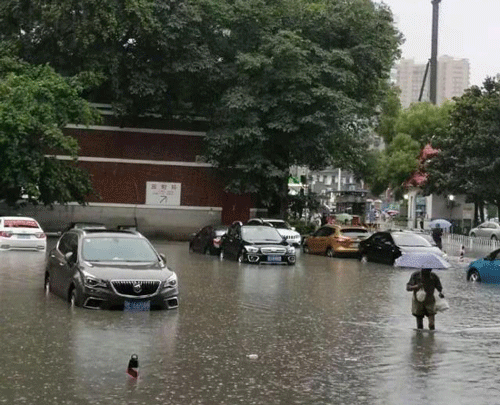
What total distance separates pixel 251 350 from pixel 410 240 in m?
22.6

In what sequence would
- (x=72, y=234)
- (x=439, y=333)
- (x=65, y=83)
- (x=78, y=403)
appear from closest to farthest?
(x=78, y=403)
(x=439, y=333)
(x=72, y=234)
(x=65, y=83)

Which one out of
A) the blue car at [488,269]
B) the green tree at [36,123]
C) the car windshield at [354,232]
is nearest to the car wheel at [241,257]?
the car windshield at [354,232]

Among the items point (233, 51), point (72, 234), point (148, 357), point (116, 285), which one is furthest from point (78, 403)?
point (233, 51)

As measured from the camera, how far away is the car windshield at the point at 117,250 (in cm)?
1703

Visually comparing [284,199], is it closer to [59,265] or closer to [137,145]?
[137,145]

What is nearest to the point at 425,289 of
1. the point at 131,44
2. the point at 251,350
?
the point at 251,350

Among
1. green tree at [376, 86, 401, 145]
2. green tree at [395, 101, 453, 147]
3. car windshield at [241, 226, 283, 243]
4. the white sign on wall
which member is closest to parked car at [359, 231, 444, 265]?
car windshield at [241, 226, 283, 243]

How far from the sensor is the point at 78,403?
28.9 ft

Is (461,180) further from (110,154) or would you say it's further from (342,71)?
→ (110,154)

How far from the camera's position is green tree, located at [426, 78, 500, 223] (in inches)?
1917

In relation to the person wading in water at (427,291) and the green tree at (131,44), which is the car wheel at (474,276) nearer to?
the person wading in water at (427,291)

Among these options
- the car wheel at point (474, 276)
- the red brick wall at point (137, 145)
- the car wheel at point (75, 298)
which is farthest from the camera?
the red brick wall at point (137, 145)

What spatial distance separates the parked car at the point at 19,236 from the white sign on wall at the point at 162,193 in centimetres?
1676

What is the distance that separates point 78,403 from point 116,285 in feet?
23.4
